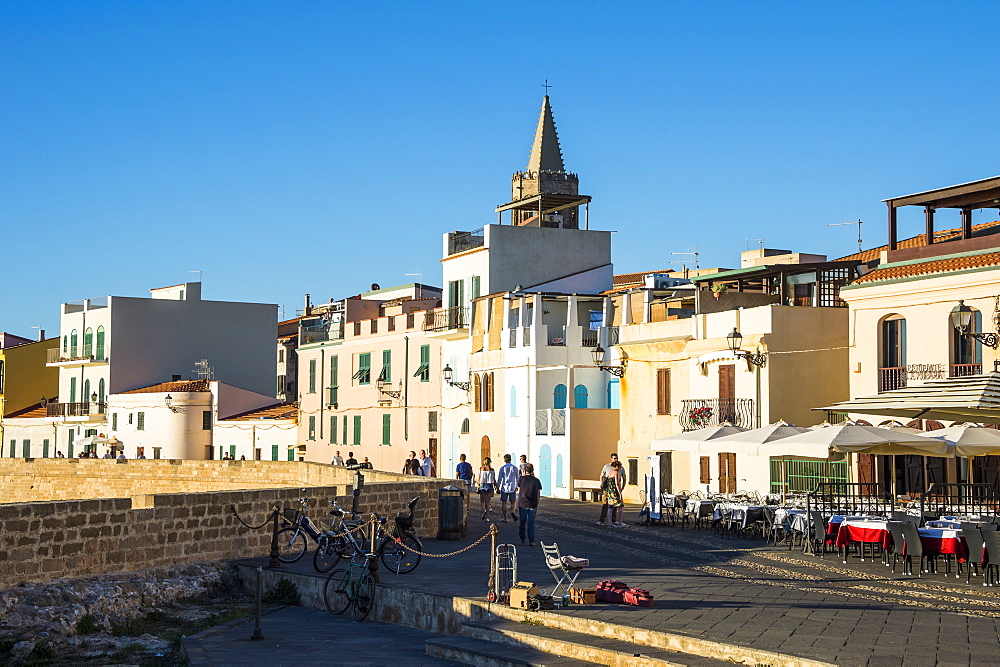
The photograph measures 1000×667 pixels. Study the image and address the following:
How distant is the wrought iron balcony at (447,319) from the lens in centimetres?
4931

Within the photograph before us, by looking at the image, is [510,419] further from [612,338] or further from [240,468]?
[240,468]

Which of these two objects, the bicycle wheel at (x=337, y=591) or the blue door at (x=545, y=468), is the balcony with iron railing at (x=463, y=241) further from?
the bicycle wheel at (x=337, y=591)

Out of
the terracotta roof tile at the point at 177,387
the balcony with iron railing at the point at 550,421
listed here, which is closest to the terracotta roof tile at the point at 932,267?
the balcony with iron railing at the point at 550,421

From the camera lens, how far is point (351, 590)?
696 inches

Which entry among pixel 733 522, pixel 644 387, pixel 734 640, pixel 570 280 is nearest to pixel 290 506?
pixel 733 522

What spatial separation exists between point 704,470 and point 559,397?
8.89 meters

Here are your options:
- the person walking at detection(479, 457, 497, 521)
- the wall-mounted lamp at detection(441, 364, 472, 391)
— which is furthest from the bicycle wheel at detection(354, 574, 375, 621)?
the wall-mounted lamp at detection(441, 364, 472, 391)

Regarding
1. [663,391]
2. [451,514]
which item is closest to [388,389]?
[663,391]

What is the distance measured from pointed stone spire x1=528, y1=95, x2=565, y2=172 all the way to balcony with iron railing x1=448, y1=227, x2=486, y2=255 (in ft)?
29.1

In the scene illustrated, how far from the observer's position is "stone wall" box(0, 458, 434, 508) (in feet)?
120

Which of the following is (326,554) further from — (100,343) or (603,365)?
(100,343)

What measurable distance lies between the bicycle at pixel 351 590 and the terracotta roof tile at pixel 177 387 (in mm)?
44420

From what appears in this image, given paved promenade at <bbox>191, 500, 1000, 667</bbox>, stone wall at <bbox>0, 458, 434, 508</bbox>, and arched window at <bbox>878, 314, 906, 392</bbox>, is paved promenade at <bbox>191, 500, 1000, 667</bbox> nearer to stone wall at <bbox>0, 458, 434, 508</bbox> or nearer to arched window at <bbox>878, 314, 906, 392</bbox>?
arched window at <bbox>878, 314, 906, 392</bbox>

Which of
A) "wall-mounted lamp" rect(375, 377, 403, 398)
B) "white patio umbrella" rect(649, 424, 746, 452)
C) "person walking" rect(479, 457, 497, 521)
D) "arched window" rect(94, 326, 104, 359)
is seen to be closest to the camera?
"white patio umbrella" rect(649, 424, 746, 452)
